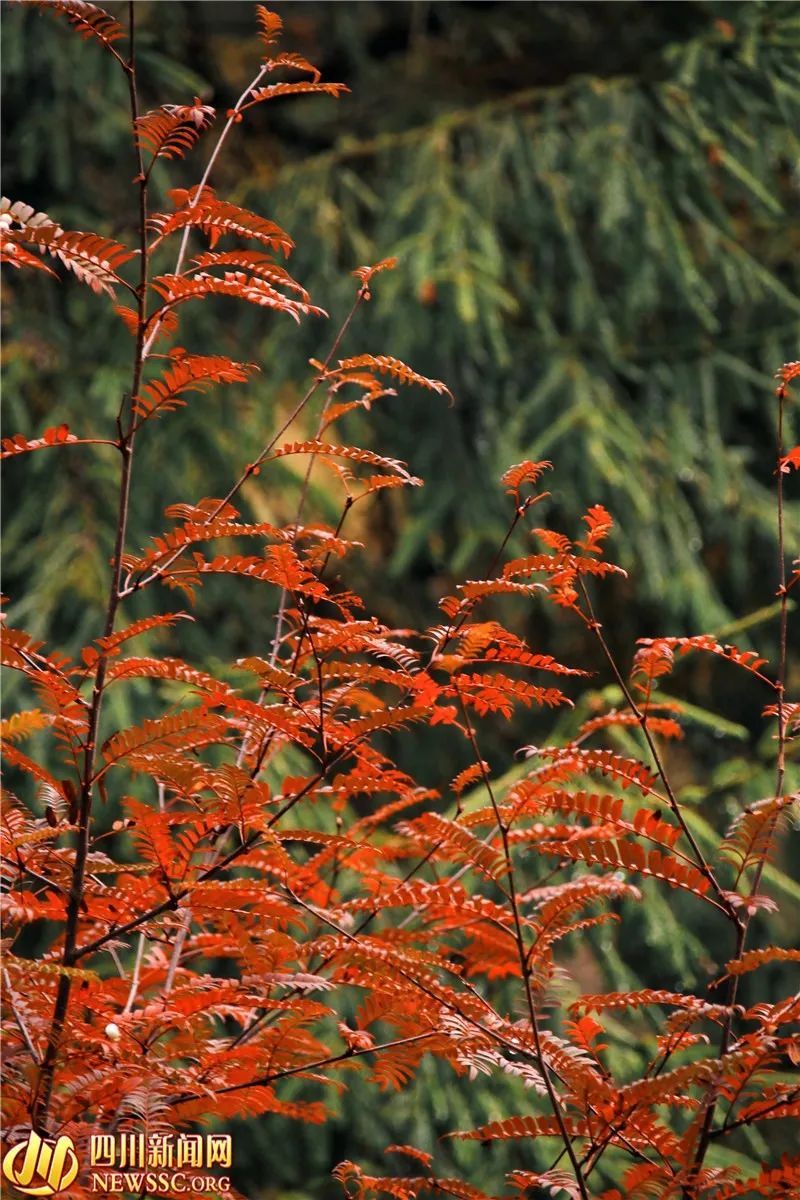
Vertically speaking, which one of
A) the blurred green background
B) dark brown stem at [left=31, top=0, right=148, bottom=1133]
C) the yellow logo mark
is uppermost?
the blurred green background

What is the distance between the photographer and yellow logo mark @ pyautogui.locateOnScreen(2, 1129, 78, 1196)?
1.06m

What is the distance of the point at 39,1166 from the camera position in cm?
107

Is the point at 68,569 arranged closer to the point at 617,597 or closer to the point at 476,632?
the point at 617,597

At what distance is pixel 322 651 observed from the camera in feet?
3.71

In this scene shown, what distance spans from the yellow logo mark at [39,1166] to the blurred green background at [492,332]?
2.00m

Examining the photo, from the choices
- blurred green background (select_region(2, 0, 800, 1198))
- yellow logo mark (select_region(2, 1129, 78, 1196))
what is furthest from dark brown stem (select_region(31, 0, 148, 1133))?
blurred green background (select_region(2, 0, 800, 1198))

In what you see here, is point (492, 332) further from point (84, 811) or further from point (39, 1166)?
point (39, 1166)

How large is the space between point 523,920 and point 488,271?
2.48 meters

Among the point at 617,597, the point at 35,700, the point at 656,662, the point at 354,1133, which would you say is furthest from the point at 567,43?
the point at 656,662

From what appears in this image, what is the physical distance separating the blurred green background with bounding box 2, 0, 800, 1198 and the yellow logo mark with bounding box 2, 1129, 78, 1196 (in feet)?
6.56

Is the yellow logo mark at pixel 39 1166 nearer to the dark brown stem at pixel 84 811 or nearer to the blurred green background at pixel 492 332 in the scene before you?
the dark brown stem at pixel 84 811

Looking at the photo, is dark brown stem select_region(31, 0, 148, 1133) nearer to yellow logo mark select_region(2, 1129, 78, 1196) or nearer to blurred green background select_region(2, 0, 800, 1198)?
yellow logo mark select_region(2, 1129, 78, 1196)

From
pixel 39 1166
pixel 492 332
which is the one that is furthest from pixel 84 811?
pixel 492 332

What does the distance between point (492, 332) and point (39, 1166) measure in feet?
8.42
